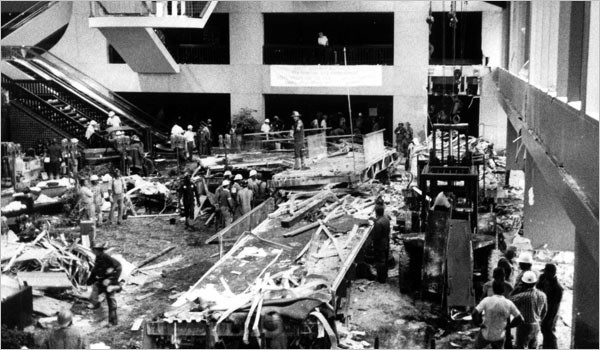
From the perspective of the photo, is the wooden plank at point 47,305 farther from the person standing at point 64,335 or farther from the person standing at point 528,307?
the person standing at point 528,307

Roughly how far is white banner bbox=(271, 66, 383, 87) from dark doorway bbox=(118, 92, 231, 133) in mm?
4676

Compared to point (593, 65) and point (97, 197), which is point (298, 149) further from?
point (593, 65)

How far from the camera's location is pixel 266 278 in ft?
42.1

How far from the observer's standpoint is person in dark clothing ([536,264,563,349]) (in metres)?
11.2

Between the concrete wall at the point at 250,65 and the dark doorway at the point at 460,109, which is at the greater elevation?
the concrete wall at the point at 250,65

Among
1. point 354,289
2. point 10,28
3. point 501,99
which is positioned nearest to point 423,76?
point 501,99

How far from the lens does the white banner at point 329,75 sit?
3462 cm

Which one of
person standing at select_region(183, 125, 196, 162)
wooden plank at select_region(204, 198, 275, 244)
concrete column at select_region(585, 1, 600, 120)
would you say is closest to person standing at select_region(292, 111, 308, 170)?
wooden plank at select_region(204, 198, 275, 244)

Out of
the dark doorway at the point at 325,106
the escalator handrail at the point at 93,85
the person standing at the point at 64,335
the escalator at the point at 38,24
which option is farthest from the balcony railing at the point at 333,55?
the person standing at the point at 64,335

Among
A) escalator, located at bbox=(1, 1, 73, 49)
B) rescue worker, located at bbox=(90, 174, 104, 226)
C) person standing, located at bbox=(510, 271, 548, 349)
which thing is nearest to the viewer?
person standing, located at bbox=(510, 271, 548, 349)

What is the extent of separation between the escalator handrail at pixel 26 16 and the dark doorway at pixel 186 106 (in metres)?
5.30

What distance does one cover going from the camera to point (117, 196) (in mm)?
20875

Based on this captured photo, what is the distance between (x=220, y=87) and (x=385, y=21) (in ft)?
30.2

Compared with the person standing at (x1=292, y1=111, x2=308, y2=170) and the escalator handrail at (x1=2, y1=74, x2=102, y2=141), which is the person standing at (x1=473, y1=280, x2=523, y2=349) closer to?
the person standing at (x1=292, y1=111, x2=308, y2=170)
